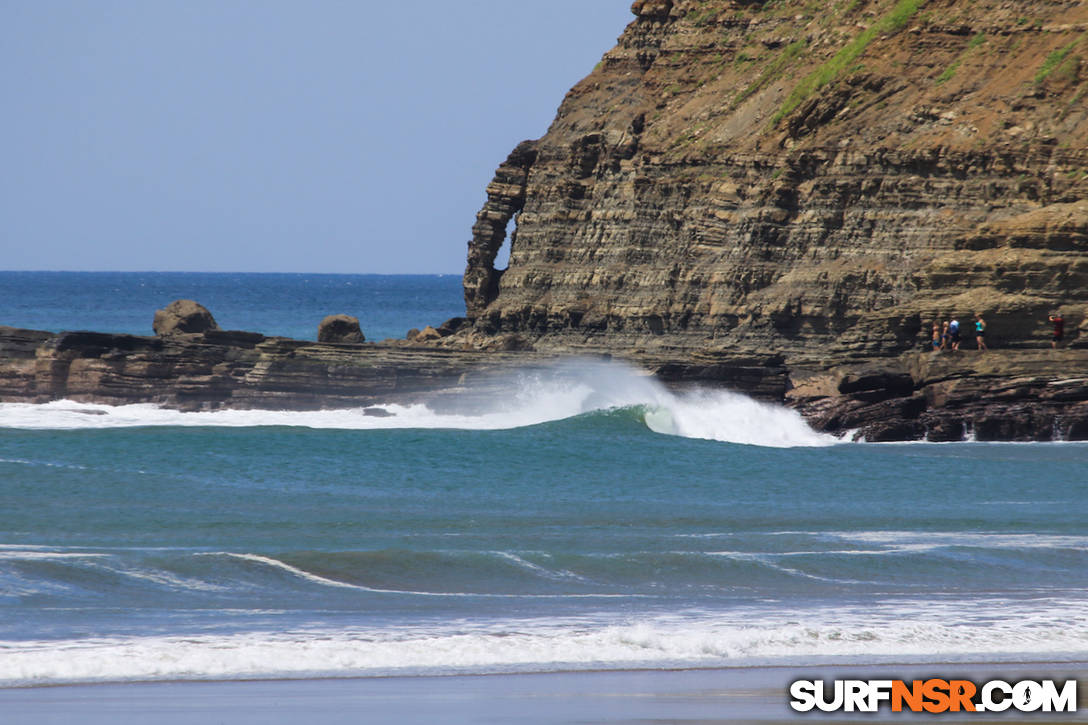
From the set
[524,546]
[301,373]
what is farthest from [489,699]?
[301,373]

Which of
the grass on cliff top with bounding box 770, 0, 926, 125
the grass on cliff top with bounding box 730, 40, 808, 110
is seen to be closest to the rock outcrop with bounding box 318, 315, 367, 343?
the grass on cliff top with bounding box 730, 40, 808, 110

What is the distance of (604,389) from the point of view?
35375 mm

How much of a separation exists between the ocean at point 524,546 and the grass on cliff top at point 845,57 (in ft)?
33.1

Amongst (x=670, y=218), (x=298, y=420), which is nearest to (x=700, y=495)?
(x=298, y=420)

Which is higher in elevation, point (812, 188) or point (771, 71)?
point (771, 71)

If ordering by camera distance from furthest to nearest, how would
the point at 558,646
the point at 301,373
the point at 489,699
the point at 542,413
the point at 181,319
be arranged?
the point at 181,319
the point at 301,373
the point at 542,413
the point at 558,646
the point at 489,699

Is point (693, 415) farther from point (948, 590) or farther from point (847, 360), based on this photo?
point (948, 590)

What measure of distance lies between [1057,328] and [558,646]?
22292mm

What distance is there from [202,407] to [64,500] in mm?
14315

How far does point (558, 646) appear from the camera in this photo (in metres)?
12.1

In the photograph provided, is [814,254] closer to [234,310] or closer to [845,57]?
[845,57]

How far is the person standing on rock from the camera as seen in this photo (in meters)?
31.1

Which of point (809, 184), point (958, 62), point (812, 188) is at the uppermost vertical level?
point (958, 62)

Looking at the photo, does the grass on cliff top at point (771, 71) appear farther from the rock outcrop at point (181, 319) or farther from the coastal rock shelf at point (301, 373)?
the rock outcrop at point (181, 319)
